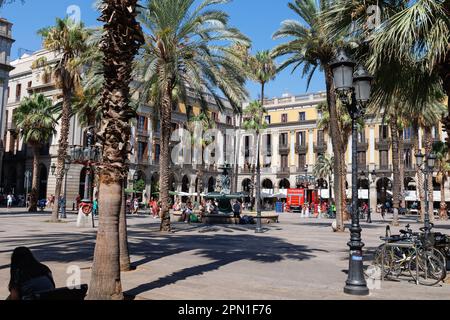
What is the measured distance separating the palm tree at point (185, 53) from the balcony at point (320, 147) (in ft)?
155

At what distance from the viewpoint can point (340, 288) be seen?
8.00 metres

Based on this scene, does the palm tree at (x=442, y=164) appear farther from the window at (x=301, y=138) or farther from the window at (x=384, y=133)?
the window at (x=301, y=138)

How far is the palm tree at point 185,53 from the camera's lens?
1727 cm

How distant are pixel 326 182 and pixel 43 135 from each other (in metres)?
42.0

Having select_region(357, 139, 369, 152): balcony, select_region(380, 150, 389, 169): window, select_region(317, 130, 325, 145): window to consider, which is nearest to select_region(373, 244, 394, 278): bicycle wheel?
select_region(380, 150, 389, 169): window

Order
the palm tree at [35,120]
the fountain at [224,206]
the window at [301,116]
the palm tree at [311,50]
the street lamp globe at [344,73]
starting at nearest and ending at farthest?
the street lamp globe at [344,73] < the palm tree at [311,50] < the fountain at [224,206] < the palm tree at [35,120] < the window at [301,116]

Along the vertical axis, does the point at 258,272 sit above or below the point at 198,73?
below

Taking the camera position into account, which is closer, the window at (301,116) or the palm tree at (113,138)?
the palm tree at (113,138)

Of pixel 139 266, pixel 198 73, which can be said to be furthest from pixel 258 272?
pixel 198 73

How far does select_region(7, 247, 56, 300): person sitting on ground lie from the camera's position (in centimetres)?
477

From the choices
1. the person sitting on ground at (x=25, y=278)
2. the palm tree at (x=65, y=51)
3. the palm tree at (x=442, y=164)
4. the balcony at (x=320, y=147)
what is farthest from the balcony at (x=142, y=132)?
the person sitting on ground at (x=25, y=278)

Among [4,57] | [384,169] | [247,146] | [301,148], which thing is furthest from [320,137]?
[4,57]
